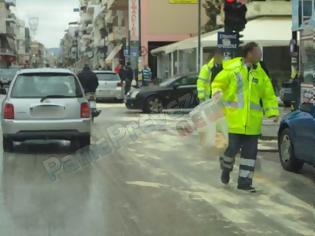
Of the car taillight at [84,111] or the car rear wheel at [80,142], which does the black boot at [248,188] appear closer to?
the car taillight at [84,111]

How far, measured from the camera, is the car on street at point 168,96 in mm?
23031

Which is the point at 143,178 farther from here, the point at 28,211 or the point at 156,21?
the point at 156,21

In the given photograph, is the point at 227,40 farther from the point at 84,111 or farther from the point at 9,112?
the point at 9,112

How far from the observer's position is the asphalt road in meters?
6.75

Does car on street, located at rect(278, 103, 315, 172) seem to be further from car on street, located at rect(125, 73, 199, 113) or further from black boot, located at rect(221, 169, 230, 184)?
car on street, located at rect(125, 73, 199, 113)

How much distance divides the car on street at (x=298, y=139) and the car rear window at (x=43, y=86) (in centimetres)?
421

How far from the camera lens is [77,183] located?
30.5 feet

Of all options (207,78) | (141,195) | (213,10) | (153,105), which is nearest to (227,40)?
(207,78)

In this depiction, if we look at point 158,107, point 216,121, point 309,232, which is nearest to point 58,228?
point 309,232

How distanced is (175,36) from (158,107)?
28629 millimetres

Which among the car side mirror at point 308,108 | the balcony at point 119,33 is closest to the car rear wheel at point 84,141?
the car side mirror at point 308,108

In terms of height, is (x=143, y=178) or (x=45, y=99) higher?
(x=45, y=99)

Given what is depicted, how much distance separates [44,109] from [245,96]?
4.87 meters

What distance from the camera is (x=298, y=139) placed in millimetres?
9711
